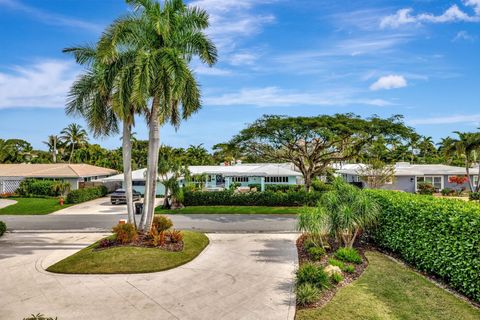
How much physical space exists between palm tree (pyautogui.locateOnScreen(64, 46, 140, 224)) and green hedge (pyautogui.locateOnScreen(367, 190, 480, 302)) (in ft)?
36.9

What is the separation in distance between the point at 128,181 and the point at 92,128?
2964 mm

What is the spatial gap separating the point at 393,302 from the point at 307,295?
225cm

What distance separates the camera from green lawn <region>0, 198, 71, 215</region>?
26.5 metres

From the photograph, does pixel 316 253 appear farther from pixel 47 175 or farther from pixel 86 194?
pixel 47 175

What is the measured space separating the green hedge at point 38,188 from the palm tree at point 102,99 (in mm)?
23602

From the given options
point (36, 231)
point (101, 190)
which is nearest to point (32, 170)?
point (101, 190)

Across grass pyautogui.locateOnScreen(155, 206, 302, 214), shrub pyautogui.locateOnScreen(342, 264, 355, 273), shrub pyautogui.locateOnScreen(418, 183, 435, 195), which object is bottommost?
shrub pyautogui.locateOnScreen(342, 264, 355, 273)

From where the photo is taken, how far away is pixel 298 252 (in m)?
14.4

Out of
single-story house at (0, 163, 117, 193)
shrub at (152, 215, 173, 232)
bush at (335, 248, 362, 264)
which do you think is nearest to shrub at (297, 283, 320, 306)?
bush at (335, 248, 362, 264)

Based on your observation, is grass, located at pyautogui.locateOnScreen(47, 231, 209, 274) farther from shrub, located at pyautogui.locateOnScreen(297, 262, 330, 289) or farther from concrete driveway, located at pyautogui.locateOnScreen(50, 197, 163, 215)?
concrete driveway, located at pyautogui.locateOnScreen(50, 197, 163, 215)

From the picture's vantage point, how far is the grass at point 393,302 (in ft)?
26.8

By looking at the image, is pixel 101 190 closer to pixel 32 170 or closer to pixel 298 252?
pixel 32 170

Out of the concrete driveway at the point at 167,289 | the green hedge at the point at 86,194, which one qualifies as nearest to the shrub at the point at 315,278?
the concrete driveway at the point at 167,289

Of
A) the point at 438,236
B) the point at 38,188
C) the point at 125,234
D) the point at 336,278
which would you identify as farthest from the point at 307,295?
the point at 38,188
